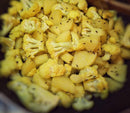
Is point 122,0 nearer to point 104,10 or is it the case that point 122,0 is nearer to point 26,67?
point 104,10

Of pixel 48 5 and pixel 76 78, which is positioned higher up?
pixel 48 5

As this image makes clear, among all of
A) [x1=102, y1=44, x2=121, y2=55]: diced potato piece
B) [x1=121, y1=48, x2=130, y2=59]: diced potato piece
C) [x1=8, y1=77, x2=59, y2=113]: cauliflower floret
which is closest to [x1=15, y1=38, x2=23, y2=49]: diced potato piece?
[x1=8, y1=77, x2=59, y2=113]: cauliflower floret

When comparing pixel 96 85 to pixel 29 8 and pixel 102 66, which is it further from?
pixel 29 8

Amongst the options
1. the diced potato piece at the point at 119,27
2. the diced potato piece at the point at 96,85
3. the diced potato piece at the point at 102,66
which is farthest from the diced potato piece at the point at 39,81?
the diced potato piece at the point at 119,27

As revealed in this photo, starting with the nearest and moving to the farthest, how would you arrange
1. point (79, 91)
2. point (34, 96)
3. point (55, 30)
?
point (34, 96), point (79, 91), point (55, 30)

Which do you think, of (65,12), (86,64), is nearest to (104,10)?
(65,12)

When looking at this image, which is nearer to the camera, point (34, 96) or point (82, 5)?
point (34, 96)

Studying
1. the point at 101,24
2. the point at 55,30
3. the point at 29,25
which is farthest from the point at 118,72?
the point at 29,25

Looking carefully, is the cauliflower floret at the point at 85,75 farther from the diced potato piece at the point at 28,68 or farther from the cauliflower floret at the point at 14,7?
the cauliflower floret at the point at 14,7
